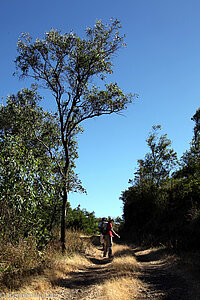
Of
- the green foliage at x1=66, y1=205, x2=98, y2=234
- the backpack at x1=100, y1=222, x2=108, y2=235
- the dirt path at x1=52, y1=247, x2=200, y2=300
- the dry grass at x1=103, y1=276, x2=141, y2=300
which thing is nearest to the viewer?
the dry grass at x1=103, y1=276, x2=141, y2=300

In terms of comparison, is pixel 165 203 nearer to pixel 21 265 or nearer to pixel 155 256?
pixel 155 256

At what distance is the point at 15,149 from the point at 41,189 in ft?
5.08

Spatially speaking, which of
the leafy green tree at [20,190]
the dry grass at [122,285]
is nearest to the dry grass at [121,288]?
the dry grass at [122,285]

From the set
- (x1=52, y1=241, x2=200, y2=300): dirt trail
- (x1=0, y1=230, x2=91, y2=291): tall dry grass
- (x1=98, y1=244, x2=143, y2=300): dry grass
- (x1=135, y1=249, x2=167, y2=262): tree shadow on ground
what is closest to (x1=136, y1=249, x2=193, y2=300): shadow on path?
(x1=52, y1=241, x2=200, y2=300): dirt trail

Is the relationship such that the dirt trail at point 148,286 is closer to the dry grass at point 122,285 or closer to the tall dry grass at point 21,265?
the dry grass at point 122,285

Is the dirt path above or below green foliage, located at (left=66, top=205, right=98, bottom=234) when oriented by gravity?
below

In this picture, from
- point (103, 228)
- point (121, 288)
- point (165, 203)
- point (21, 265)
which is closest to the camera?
point (121, 288)

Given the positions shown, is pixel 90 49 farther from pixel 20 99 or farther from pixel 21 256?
pixel 21 256

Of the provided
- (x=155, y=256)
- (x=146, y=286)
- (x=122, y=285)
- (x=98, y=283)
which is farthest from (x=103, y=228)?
(x=122, y=285)

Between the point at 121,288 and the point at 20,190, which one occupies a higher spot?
the point at 20,190

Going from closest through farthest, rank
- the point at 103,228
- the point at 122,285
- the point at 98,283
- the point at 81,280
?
the point at 122,285 < the point at 98,283 < the point at 81,280 < the point at 103,228

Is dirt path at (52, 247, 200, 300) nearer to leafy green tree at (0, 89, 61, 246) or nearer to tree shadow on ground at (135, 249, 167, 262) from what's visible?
leafy green tree at (0, 89, 61, 246)

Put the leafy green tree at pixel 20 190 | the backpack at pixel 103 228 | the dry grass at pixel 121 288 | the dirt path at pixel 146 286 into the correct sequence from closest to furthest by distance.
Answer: the dry grass at pixel 121 288
the dirt path at pixel 146 286
the leafy green tree at pixel 20 190
the backpack at pixel 103 228

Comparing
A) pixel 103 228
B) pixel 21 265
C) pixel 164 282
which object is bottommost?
pixel 164 282
